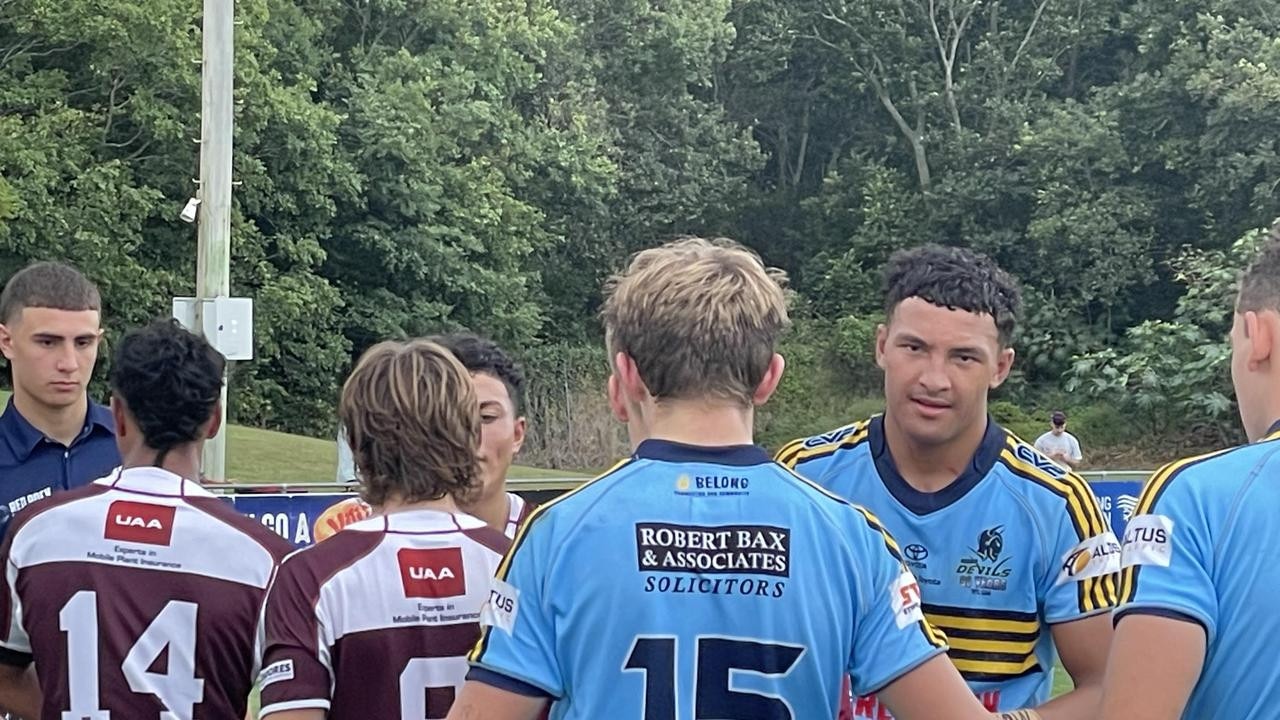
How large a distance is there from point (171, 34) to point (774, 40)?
18.2 metres

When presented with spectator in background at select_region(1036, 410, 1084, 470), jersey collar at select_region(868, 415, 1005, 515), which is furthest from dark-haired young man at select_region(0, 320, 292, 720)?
spectator in background at select_region(1036, 410, 1084, 470)

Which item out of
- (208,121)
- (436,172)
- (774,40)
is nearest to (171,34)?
(436,172)

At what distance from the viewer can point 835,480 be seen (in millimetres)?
3473

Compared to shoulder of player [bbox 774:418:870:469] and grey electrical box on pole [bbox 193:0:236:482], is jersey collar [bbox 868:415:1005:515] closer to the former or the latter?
shoulder of player [bbox 774:418:870:469]

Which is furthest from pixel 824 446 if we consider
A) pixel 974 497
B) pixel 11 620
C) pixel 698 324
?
pixel 11 620

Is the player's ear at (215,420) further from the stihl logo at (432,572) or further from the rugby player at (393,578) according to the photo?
the stihl logo at (432,572)

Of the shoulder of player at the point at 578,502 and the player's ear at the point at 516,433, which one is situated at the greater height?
the shoulder of player at the point at 578,502

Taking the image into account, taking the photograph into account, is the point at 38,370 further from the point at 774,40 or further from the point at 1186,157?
the point at 774,40

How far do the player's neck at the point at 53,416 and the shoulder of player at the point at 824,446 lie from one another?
2.47 metres

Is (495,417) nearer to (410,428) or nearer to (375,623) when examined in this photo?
(410,428)

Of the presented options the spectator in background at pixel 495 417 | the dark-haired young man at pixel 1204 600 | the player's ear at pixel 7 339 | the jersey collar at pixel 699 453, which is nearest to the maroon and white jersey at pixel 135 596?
the spectator in background at pixel 495 417

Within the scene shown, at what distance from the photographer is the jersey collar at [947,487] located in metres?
3.34

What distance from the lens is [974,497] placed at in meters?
3.32

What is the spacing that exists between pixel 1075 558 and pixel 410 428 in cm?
151
